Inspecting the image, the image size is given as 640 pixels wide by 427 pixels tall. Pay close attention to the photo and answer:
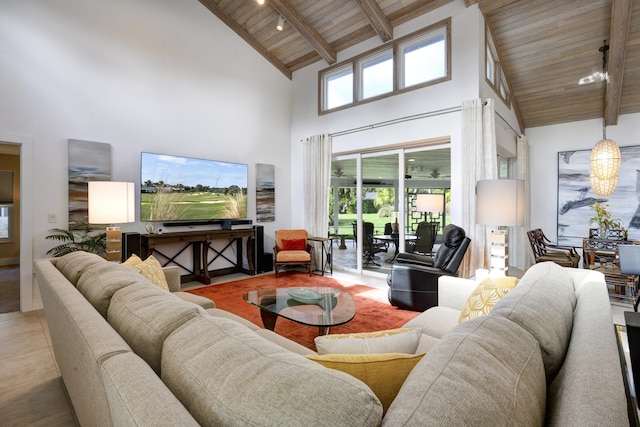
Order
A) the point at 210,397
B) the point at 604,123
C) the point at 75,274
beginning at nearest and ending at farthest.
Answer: the point at 210,397, the point at 75,274, the point at 604,123

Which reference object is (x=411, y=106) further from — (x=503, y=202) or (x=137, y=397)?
(x=137, y=397)

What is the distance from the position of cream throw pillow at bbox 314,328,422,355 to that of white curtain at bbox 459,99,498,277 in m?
3.51

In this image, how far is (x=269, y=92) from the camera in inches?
251

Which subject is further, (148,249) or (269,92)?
(269,92)

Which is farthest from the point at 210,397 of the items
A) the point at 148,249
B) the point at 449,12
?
the point at 449,12

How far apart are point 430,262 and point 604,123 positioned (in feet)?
16.2

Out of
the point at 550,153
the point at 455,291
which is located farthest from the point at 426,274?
the point at 550,153

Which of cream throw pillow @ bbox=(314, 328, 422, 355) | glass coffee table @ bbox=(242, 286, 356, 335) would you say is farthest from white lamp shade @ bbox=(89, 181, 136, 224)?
cream throw pillow @ bbox=(314, 328, 422, 355)

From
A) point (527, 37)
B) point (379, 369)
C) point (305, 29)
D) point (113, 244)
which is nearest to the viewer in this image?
point (379, 369)

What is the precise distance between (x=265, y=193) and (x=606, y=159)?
17.8 ft

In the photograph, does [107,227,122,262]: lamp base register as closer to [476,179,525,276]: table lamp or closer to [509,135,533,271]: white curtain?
[476,179,525,276]: table lamp

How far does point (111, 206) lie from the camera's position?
11.5ft

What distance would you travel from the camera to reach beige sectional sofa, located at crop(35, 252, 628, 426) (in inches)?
23.6

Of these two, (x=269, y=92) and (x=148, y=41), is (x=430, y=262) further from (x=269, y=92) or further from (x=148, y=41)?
(x=148, y=41)
